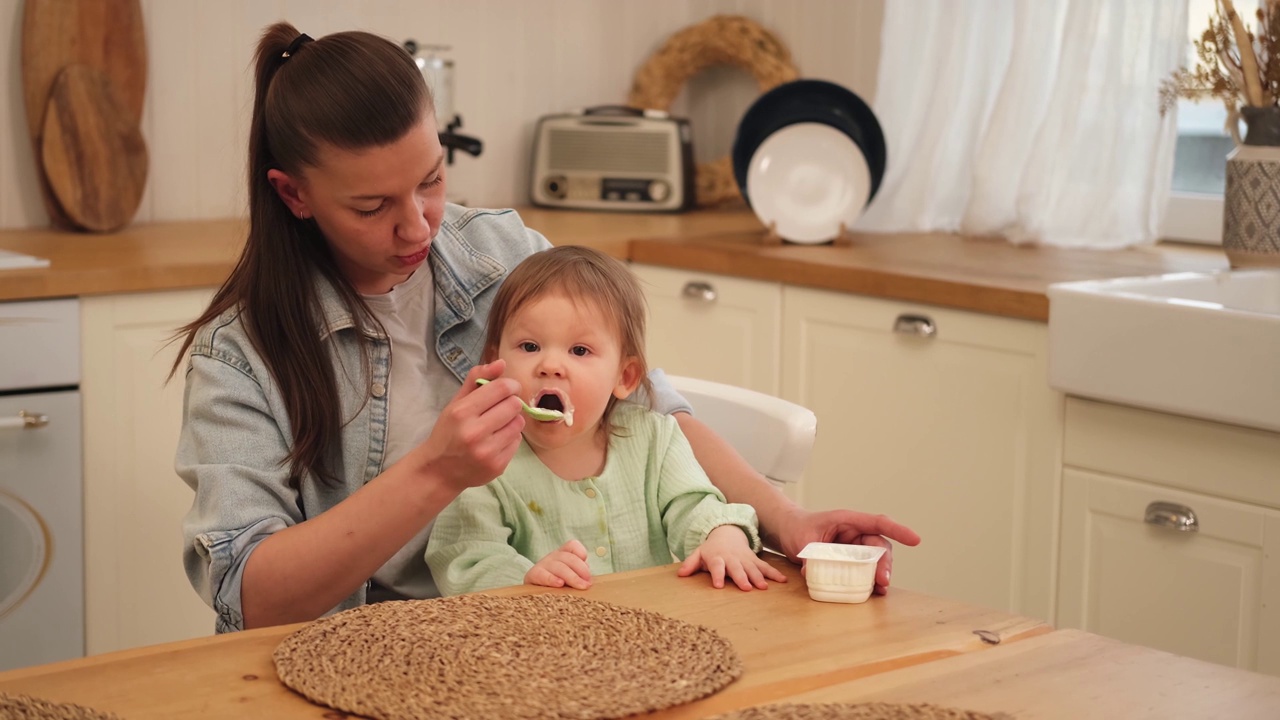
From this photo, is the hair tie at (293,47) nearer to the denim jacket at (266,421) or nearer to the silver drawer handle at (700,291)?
the denim jacket at (266,421)

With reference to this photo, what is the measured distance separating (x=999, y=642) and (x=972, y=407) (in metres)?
1.31

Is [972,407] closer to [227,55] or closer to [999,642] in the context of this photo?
[999,642]

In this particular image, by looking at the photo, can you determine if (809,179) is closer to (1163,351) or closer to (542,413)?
(1163,351)

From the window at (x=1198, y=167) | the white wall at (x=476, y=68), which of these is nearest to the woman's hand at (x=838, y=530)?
the window at (x=1198, y=167)

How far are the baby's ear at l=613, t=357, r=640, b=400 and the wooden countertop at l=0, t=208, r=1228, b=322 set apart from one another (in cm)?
97

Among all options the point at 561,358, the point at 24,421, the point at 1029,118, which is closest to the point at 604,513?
the point at 561,358

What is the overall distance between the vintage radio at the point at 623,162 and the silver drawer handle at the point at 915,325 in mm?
1059

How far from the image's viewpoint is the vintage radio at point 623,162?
333 cm

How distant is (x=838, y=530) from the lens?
1.23 metres

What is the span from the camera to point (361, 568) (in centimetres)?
119

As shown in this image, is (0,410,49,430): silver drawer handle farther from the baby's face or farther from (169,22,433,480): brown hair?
the baby's face

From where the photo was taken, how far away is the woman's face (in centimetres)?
128

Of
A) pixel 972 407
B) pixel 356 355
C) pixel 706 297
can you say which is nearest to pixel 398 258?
pixel 356 355

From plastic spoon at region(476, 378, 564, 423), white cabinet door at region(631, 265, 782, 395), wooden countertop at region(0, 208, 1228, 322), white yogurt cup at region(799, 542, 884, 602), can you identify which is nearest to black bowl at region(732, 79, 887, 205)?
wooden countertop at region(0, 208, 1228, 322)
